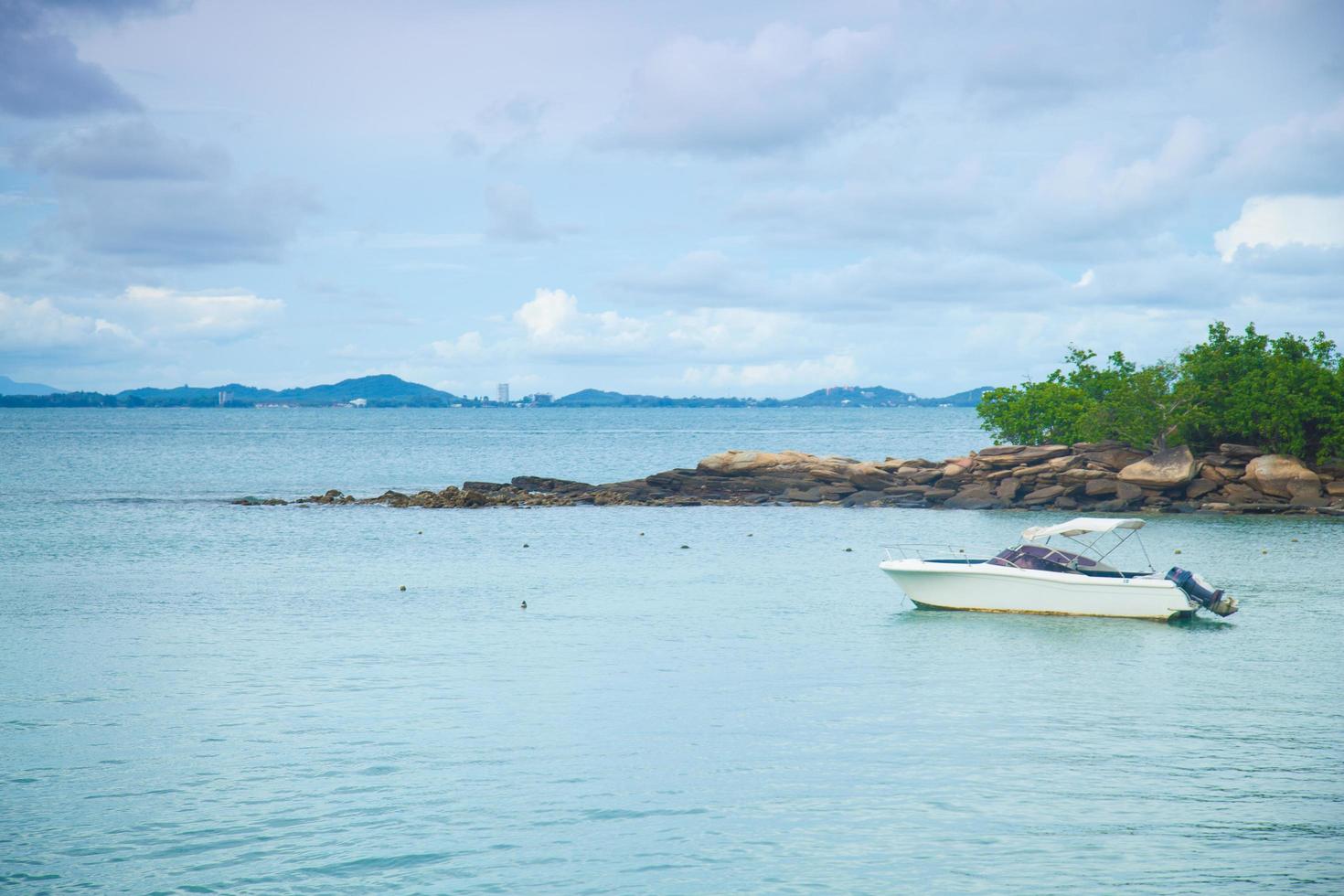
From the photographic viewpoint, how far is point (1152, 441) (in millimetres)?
62125

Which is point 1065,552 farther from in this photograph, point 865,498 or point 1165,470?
point 865,498

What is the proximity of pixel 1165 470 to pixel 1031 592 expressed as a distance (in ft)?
98.7

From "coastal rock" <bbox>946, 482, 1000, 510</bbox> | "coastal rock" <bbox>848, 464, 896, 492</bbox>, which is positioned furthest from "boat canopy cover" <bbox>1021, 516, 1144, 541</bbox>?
"coastal rock" <bbox>848, 464, 896, 492</bbox>

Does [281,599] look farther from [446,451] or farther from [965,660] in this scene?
[446,451]

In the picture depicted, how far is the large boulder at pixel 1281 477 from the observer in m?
56.0

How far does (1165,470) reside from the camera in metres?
57.5

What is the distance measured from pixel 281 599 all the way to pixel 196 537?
18.0 metres

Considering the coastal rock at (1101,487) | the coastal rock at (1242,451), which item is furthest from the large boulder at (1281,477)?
the coastal rock at (1101,487)

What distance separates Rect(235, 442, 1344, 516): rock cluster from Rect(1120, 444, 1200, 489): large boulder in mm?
43

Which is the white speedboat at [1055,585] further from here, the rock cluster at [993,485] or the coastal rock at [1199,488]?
the coastal rock at [1199,488]

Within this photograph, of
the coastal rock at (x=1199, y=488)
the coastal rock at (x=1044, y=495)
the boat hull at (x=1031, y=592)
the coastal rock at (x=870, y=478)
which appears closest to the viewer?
the boat hull at (x=1031, y=592)

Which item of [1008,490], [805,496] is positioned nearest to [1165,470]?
[1008,490]

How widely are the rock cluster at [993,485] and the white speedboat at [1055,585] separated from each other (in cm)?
2668

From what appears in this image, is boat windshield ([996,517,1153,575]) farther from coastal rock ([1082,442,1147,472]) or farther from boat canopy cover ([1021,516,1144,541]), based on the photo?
coastal rock ([1082,442,1147,472])
